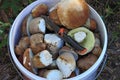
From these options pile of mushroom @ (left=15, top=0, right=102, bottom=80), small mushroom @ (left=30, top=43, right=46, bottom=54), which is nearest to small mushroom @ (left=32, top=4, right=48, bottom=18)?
pile of mushroom @ (left=15, top=0, right=102, bottom=80)

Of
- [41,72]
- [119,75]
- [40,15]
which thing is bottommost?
[119,75]

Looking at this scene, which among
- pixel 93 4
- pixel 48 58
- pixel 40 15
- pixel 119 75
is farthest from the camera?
pixel 93 4

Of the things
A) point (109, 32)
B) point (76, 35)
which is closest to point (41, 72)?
point (76, 35)

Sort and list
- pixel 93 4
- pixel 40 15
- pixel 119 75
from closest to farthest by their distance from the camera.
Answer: pixel 40 15 < pixel 119 75 < pixel 93 4

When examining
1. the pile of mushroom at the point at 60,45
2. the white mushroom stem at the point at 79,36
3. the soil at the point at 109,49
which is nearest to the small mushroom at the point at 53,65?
the pile of mushroom at the point at 60,45

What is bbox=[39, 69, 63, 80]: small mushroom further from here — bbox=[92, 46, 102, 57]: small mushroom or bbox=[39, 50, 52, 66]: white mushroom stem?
bbox=[92, 46, 102, 57]: small mushroom

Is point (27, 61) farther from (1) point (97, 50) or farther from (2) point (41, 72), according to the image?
(1) point (97, 50)

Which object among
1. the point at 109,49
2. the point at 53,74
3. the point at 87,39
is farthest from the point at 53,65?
the point at 109,49

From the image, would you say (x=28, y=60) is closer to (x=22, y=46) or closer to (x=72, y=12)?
(x=22, y=46)
